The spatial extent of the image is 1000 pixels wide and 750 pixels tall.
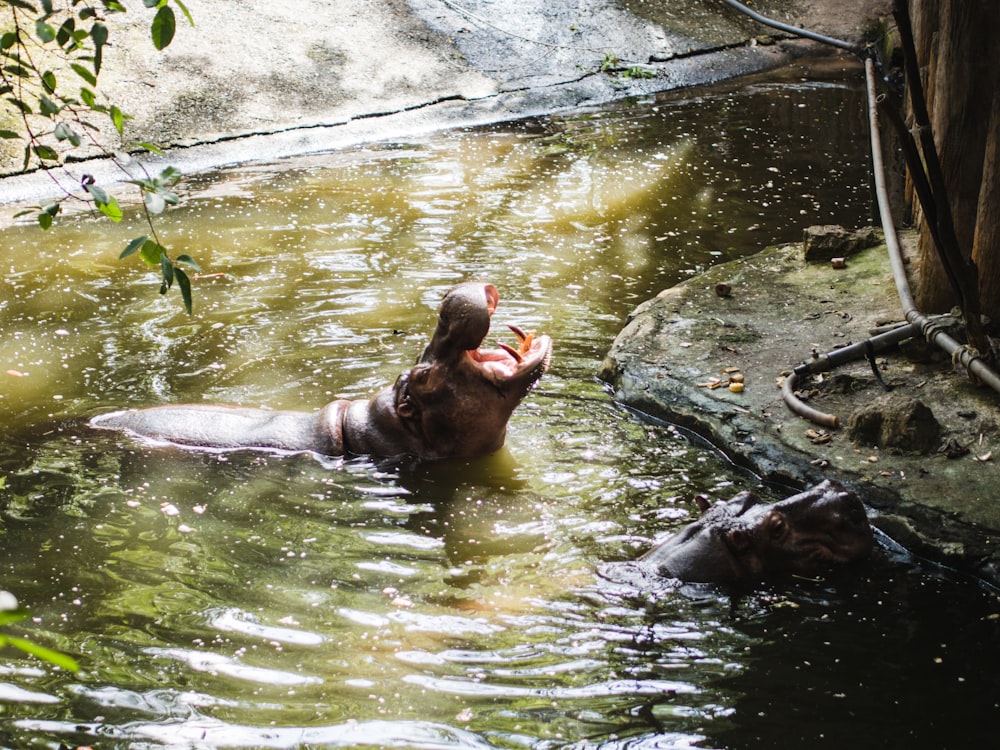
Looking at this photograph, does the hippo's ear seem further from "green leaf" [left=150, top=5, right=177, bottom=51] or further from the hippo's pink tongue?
"green leaf" [left=150, top=5, right=177, bottom=51]

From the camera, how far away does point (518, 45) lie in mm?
13773

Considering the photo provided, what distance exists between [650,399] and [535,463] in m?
0.84

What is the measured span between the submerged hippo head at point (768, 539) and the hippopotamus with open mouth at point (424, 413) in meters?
1.34

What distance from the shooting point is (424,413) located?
5.50 m

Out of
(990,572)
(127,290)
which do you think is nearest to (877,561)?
(990,572)

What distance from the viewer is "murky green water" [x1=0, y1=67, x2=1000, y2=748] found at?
3.57 meters

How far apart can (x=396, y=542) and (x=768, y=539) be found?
1.61 m

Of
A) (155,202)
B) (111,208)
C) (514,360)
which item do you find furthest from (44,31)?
(514,360)

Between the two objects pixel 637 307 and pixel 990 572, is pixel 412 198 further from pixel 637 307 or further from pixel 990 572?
pixel 990 572

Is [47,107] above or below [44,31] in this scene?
below

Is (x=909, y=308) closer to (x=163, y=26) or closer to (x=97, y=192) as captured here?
(x=163, y=26)

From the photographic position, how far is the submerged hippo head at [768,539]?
14.1ft

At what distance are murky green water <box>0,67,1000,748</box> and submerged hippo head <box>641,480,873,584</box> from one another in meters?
0.12

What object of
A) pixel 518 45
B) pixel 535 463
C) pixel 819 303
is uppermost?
pixel 518 45
